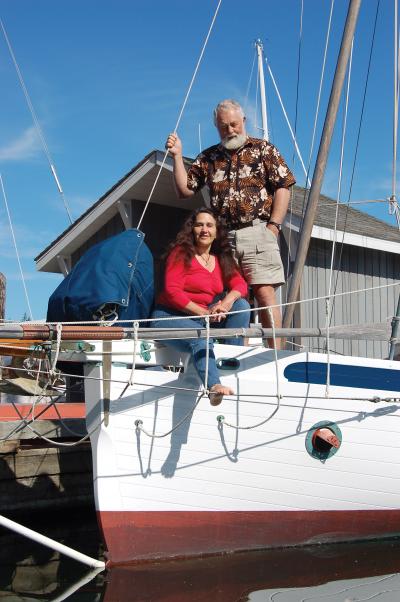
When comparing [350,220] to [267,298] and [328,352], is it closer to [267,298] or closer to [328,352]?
[267,298]

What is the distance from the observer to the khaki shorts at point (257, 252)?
6.98 metres

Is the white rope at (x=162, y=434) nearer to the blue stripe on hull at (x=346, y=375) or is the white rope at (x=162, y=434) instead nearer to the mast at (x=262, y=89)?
the blue stripe on hull at (x=346, y=375)

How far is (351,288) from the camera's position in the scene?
470 inches

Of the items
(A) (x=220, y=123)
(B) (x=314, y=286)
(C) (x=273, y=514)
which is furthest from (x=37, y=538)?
(B) (x=314, y=286)

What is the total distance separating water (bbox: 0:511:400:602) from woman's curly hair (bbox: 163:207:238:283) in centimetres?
227

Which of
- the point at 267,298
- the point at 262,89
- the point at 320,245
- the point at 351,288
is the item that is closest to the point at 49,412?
the point at 320,245

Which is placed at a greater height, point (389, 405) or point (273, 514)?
point (389, 405)

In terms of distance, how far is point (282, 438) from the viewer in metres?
6.43

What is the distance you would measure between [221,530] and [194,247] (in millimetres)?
2257

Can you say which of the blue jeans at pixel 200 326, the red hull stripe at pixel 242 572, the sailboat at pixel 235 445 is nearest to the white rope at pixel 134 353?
the sailboat at pixel 235 445

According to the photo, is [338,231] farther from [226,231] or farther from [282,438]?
[282,438]

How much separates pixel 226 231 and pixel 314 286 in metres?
4.74

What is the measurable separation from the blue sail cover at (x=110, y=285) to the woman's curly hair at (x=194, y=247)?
0.28 meters

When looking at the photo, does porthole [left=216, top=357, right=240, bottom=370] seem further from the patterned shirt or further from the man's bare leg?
the patterned shirt
